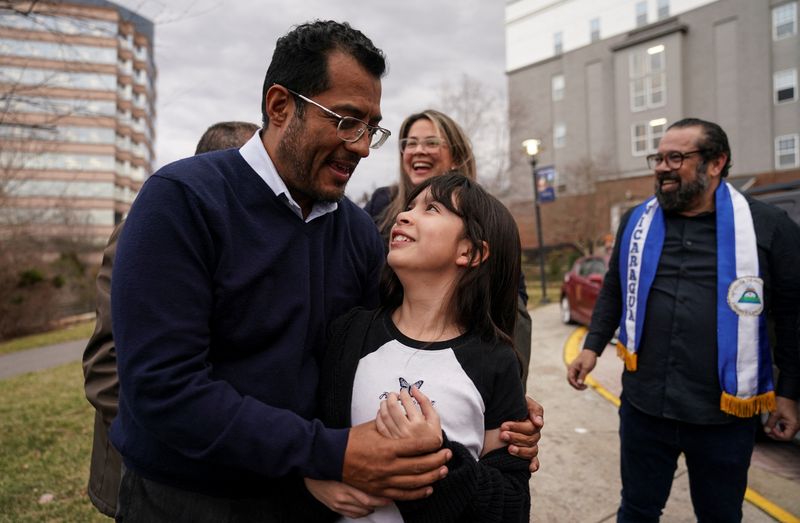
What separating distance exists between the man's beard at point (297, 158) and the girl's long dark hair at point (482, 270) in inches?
19.7

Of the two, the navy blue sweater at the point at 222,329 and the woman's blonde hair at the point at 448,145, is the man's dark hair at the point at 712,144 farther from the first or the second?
the navy blue sweater at the point at 222,329

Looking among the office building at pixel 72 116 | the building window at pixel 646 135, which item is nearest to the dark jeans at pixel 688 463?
the office building at pixel 72 116

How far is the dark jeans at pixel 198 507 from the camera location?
1540 millimetres

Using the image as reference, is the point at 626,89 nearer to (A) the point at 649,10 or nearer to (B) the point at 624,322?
(A) the point at 649,10

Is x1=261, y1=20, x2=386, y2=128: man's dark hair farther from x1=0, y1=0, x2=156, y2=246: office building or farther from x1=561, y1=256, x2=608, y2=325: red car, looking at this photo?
x1=561, y1=256, x2=608, y2=325: red car

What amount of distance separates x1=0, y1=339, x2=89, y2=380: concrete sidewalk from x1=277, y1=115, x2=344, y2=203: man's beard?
10.4 meters

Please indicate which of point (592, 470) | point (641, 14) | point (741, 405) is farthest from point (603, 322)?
point (641, 14)

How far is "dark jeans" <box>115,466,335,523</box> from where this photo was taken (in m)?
1.54

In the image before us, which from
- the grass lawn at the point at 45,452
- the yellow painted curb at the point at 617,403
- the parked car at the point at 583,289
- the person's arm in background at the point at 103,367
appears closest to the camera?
the person's arm in background at the point at 103,367

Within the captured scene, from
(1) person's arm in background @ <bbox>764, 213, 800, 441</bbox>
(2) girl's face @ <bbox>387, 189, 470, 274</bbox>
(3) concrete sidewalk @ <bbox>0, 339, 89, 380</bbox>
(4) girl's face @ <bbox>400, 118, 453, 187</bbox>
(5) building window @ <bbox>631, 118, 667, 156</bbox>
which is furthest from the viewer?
(5) building window @ <bbox>631, 118, 667, 156</bbox>

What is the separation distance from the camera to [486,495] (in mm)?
1512

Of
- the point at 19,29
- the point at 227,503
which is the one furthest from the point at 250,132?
the point at 19,29

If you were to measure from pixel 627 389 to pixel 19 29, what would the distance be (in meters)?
6.38

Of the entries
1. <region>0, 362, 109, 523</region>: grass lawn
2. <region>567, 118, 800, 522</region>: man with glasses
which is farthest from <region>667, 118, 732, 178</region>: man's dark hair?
<region>0, 362, 109, 523</region>: grass lawn
